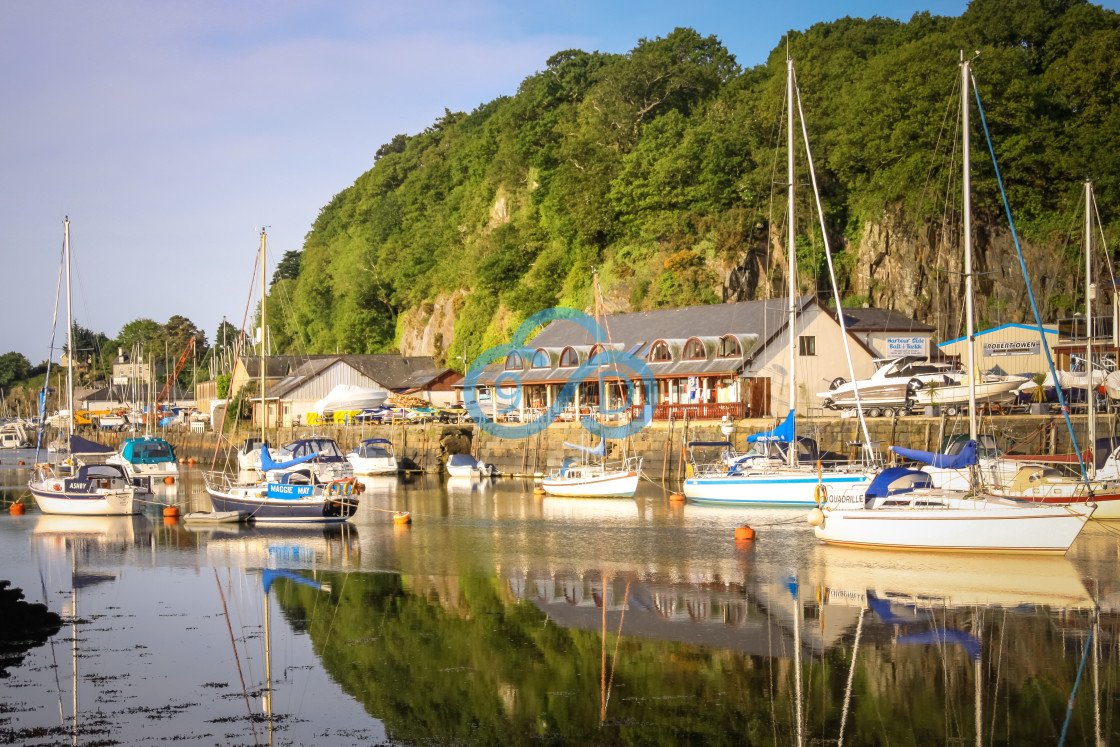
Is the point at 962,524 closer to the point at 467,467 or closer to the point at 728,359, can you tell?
the point at 728,359

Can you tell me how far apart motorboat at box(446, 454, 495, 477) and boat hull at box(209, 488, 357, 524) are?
2055 centimetres

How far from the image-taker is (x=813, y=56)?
82.6 m

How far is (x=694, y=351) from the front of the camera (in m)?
56.2

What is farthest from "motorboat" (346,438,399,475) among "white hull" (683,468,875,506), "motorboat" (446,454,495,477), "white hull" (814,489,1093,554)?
"white hull" (814,489,1093,554)

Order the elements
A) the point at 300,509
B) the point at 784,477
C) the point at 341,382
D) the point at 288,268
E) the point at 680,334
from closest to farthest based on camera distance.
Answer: the point at 300,509
the point at 784,477
the point at 680,334
the point at 341,382
the point at 288,268

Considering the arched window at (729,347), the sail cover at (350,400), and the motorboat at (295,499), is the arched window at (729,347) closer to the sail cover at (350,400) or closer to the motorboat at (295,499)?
the motorboat at (295,499)

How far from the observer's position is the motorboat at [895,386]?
45.4 m

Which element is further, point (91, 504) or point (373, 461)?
point (373, 461)

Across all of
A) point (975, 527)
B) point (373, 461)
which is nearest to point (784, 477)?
point (975, 527)

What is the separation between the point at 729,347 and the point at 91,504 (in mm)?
31864

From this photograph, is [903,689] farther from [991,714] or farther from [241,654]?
[241,654]

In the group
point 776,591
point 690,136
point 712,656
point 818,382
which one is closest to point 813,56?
point 690,136

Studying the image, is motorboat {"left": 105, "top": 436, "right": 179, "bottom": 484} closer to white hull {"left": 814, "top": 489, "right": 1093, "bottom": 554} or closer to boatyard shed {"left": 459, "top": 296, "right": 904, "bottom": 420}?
boatyard shed {"left": 459, "top": 296, "right": 904, "bottom": 420}

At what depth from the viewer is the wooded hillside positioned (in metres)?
62.1
